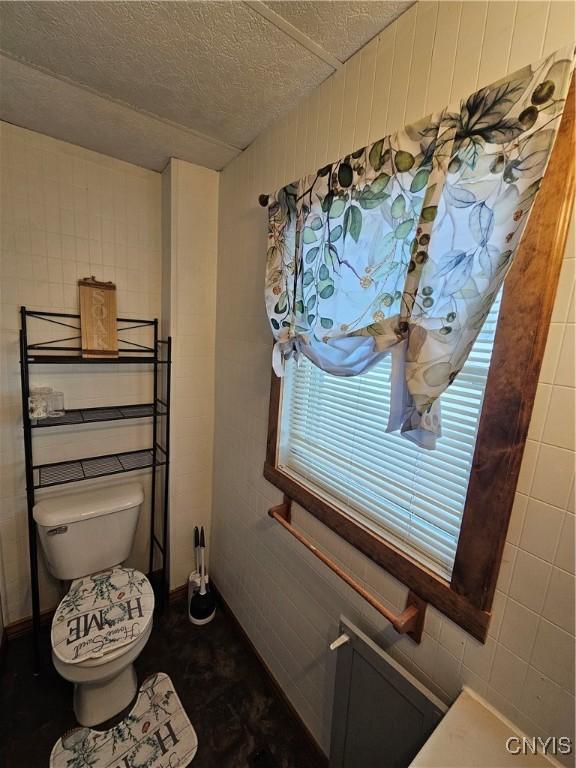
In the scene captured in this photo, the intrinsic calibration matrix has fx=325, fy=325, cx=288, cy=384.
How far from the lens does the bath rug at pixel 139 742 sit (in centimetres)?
128

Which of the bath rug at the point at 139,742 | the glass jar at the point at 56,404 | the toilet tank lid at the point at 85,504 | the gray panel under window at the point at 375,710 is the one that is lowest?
the bath rug at the point at 139,742

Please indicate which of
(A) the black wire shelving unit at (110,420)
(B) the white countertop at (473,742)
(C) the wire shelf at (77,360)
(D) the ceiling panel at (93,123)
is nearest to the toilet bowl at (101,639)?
(A) the black wire shelving unit at (110,420)

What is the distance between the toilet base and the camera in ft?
4.55

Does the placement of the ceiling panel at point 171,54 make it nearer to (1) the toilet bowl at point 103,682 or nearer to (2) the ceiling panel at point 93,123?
(2) the ceiling panel at point 93,123

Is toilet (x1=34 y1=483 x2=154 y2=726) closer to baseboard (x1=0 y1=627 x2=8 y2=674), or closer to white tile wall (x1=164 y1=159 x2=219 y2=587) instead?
white tile wall (x1=164 y1=159 x2=219 y2=587)

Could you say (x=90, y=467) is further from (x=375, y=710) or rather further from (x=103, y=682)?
(x=375, y=710)

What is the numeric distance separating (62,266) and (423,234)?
5.62ft

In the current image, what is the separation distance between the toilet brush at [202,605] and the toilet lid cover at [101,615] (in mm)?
390

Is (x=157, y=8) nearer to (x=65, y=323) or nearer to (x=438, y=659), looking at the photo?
(x=65, y=323)

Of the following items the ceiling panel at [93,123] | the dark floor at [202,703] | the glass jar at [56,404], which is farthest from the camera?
the glass jar at [56,404]

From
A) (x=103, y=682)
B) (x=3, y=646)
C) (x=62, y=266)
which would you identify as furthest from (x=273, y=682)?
(x=62, y=266)

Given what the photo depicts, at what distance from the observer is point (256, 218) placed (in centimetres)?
154

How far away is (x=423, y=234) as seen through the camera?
2.50 feet

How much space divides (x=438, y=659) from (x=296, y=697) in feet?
2.95
